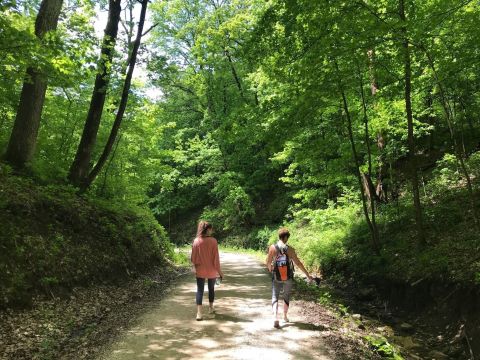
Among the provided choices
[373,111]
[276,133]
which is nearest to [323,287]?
[276,133]

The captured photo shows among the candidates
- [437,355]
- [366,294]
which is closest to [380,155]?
[366,294]

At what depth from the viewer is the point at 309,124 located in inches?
515

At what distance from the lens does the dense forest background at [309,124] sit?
8406 millimetres

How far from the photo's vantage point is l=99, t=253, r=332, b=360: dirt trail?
5504 millimetres

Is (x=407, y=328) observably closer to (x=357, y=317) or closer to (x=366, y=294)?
(x=357, y=317)

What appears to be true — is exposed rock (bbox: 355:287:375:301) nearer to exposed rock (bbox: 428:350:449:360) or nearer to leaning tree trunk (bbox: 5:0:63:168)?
exposed rock (bbox: 428:350:449:360)

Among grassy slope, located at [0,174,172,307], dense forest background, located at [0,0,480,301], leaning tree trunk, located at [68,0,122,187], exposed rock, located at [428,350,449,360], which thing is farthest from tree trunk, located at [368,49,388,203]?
grassy slope, located at [0,174,172,307]

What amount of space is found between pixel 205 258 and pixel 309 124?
7156 mm

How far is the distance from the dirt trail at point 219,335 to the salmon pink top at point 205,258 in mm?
873

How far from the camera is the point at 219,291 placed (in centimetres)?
1072

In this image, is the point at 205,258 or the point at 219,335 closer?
the point at 219,335

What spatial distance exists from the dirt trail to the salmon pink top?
873 mm

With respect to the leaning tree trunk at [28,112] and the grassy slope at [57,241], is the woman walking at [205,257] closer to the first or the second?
the grassy slope at [57,241]

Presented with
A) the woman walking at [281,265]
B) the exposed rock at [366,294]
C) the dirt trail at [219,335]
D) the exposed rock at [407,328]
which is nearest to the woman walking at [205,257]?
the dirt trail at [219,335]
